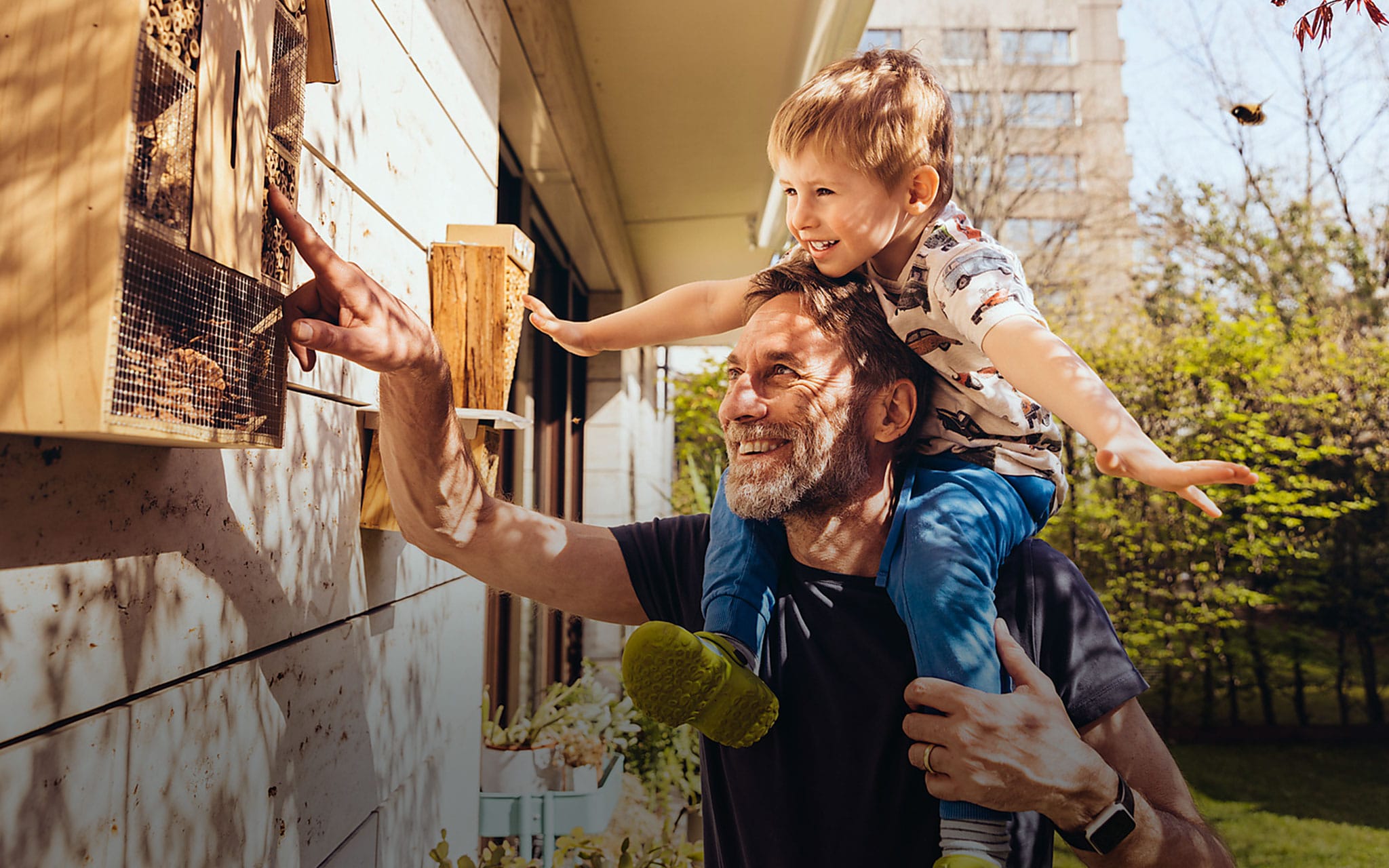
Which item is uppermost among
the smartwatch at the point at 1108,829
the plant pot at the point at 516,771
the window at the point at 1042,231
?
the window at the point at 1042,231

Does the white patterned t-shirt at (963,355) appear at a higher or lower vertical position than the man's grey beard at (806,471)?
higher

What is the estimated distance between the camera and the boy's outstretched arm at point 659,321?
5.68 feet

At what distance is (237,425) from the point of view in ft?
2.62

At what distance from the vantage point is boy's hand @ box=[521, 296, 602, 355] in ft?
5.67

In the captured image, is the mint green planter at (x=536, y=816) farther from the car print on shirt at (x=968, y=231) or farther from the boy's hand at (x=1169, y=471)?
the boy's hand at (x=1169, y=471)

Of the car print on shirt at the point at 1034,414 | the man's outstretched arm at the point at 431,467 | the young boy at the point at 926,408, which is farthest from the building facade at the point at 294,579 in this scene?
the car print on shirt at the point at 1034,414

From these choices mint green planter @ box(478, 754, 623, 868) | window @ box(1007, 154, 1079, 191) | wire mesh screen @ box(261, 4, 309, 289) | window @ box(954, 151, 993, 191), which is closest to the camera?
wire mesh screen @ box(261, 4, 309, 289)

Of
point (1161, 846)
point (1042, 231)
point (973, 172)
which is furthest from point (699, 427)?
point (1042, 231)

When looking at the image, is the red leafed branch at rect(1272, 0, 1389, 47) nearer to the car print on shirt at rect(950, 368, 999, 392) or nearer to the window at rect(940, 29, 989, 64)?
the car print on shirt at rect(950, 368, 999, 392)

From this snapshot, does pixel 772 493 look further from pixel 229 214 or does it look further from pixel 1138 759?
pixel 229 214

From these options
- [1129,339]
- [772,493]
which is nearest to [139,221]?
[772,493]

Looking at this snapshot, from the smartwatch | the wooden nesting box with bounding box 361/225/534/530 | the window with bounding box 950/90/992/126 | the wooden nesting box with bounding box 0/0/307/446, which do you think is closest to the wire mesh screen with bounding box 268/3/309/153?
the wooden nesting box with bounding box 0/0/307/446

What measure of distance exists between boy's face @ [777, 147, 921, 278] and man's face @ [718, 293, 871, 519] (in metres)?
0.15

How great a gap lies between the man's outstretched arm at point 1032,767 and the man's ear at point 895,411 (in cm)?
43
